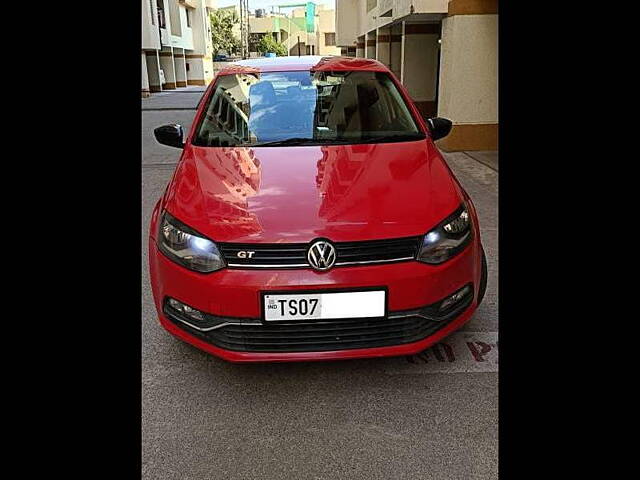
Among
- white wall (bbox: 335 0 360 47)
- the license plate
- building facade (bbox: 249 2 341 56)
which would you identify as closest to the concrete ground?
the license plate

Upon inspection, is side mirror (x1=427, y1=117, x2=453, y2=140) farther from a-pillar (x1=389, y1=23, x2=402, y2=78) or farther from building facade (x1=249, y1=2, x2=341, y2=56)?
building facade (x1=249, y1=2, x2=341, y2=56)

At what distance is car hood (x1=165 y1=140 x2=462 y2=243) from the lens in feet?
8.13

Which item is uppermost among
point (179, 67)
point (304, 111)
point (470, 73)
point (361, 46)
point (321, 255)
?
point (179, 67)

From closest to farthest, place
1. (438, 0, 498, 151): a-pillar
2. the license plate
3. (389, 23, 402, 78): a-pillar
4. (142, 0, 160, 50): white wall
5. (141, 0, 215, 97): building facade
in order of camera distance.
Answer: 1. the license plate
2. (438, 0, 498, 151): a-pillar
3. (389, 23, 402, 78): a-pillar
4. (142, 0, 160, 50): white wall
5. (141, 0, 215, 97): building facade

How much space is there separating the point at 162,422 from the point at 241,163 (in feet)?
4.71

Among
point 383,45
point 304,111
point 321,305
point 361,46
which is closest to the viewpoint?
point 321,305

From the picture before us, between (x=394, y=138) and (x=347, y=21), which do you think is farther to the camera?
(x=347, y=21)

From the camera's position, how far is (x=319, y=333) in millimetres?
2426

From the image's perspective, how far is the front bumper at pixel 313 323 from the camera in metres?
2.38

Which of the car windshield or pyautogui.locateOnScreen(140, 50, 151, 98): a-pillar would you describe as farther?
pyautogui.locateOnScreen(140, 50, 151, 98): a-pillar

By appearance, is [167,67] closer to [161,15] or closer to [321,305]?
[161,15]

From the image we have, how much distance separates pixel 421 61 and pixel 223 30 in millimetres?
56851

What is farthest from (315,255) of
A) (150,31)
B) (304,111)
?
(150,31)

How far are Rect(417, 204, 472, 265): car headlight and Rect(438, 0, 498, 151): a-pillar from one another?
674 cm
